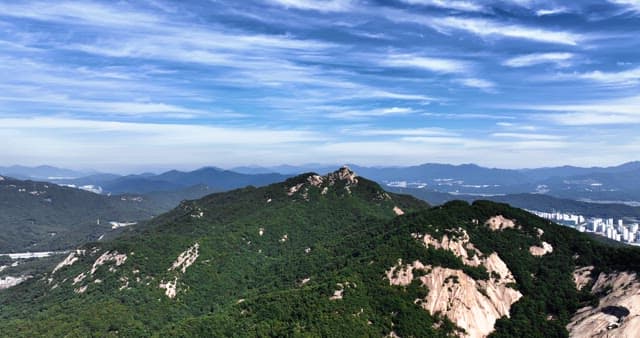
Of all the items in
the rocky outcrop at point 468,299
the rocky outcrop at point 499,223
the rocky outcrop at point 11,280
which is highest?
the rocky outcrop at point 499,223

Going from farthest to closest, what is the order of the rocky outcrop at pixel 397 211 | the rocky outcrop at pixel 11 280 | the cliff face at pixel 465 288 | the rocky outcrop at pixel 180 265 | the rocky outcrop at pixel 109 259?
the rocky outcrop at pixel 11 280 < the rocky outcrop at pixel 397 211 < the rocky outcrop at pixel 109 259 < the rocky outcrop at pixel 180 265 < the cliff face at pixel 465 288

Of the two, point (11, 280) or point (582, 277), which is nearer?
point (582, 277)

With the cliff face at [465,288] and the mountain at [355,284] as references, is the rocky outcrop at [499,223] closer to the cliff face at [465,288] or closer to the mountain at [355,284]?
the mountain at [355,284]

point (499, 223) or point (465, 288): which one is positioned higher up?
point (499, 223)

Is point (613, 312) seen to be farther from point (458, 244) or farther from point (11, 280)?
point (11, 280)

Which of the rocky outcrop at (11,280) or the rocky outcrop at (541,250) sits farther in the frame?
the rocky outcrop at (11,280)

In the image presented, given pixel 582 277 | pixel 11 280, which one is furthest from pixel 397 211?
pixel 11 280

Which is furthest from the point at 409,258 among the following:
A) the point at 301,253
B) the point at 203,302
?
the point at 203,302

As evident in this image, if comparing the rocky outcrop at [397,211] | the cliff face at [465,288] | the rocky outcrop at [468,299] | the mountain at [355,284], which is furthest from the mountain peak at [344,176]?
the rocky outcrop at [468,299]
